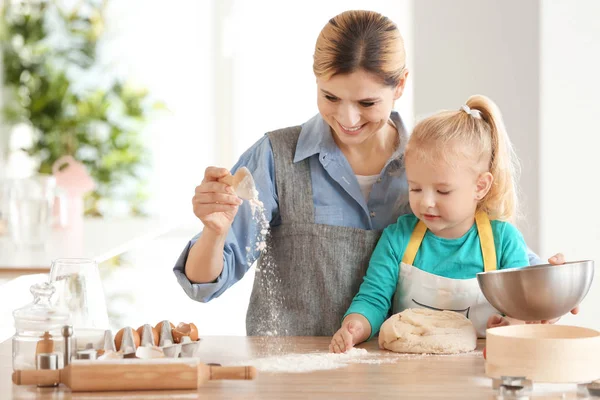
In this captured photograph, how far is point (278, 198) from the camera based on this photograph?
201cm

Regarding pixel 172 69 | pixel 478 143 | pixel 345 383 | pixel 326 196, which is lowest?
pixel 345 383

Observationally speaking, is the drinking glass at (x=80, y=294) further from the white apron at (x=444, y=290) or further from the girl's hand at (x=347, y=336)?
the white apron at (x=444, y=290)

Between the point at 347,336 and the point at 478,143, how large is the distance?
1.78ft

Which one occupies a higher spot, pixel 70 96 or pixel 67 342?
pixel 70 96

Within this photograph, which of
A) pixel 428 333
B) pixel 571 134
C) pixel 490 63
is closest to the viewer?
pixel 428 333

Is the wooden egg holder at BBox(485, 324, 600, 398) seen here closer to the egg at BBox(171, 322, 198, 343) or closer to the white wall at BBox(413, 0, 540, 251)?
the egg at BBox(171, 322, 198, 343)

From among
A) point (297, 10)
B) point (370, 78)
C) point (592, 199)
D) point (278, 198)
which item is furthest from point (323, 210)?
point (297, 10)

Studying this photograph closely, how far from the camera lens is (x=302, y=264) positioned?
78.1 inches

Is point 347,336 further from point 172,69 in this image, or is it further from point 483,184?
point 172,69

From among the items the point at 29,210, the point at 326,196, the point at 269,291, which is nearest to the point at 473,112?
the point at 326,196

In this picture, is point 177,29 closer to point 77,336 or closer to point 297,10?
point 297,10

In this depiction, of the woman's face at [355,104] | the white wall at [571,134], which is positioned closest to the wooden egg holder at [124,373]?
the woman's face at [355,104]

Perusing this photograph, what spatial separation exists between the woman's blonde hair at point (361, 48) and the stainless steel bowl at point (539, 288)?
56 centimetres

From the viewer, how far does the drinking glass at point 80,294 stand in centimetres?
Answer: 145
